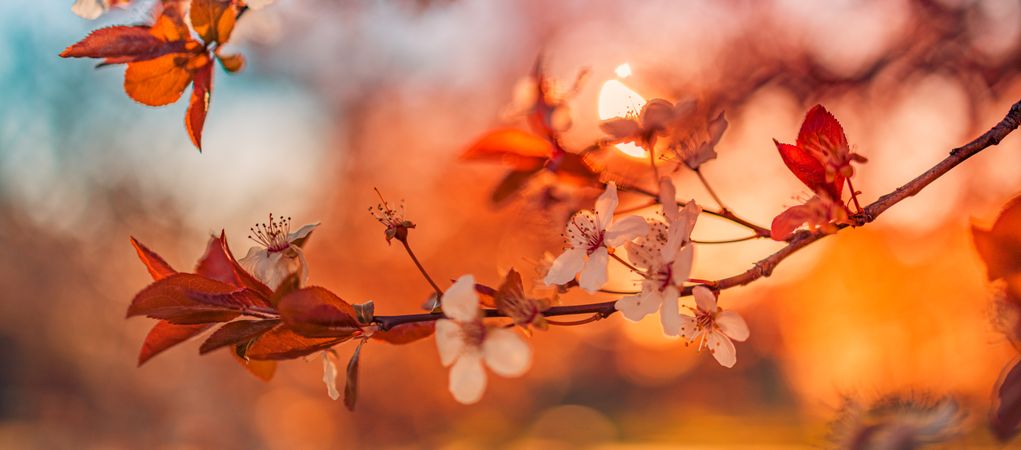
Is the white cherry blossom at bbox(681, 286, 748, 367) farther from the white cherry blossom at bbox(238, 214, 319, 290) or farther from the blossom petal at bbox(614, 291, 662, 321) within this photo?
the white cherry blossom at bbox(238, 214, 319, 290)

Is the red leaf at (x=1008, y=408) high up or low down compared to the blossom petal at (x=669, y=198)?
down

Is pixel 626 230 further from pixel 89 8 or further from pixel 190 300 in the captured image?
pixel 89 8

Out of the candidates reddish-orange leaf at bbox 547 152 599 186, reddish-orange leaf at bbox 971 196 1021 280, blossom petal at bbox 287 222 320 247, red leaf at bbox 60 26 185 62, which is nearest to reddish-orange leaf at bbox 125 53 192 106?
red leaf at bbox 60 26 185 62

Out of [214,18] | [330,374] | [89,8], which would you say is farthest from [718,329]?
[89,8]

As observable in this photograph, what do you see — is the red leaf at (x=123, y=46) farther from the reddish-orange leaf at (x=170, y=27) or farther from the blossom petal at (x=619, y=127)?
the blossom petal at (x=619, y=127)

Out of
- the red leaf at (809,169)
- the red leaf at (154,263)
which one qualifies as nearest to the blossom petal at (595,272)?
the red leaf at (809,169)

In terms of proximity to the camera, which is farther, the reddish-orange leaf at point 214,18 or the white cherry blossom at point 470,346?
the reddish-orange leaf at point 214,18

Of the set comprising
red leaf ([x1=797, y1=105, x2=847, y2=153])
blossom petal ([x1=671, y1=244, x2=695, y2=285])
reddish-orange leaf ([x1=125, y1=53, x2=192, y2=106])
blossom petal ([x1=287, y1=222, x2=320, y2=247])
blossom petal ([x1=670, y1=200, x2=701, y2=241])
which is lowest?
blossom petal ([x1=671, y1=244, x2=695, y2=285])
